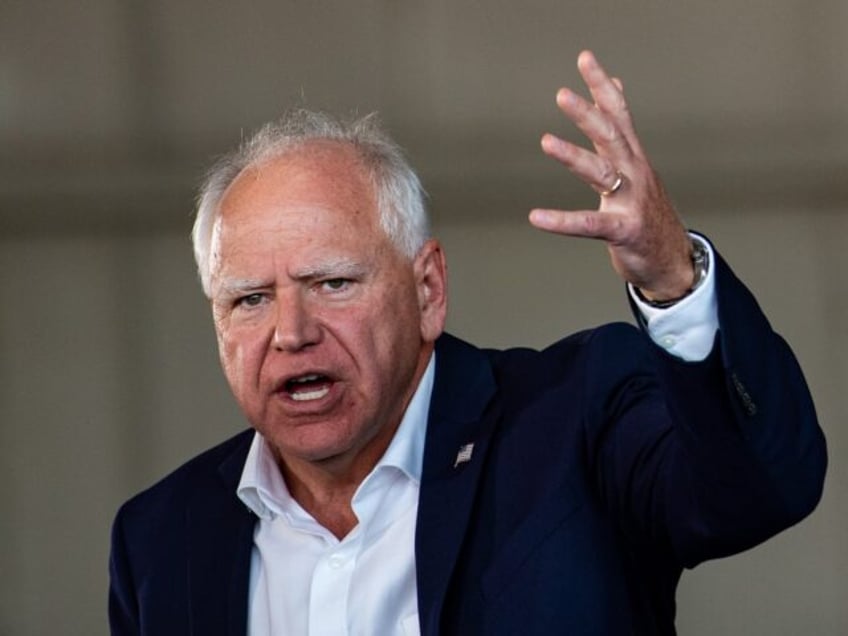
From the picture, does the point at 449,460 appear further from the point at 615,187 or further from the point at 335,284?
the point at 615,187

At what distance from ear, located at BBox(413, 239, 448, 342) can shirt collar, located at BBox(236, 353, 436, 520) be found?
6cm

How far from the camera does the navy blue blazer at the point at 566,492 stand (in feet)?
6.50

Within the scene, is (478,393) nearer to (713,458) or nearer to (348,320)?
(348,320)

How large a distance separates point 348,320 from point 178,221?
2720 millimetres

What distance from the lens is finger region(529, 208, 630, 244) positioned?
1.82 metres

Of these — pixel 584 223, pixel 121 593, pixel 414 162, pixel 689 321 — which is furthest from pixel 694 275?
pixel 414 162

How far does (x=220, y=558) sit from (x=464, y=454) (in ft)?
1.34

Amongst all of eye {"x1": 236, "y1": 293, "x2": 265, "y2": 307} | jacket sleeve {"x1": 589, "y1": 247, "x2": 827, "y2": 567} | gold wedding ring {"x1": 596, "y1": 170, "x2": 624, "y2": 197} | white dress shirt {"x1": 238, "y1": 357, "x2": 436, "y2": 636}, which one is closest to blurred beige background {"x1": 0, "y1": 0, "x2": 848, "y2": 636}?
white dress shirt {"x1": 238, "y1": 357, "x2": 436, "y2": 636}

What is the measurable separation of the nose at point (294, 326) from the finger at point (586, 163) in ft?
2.00

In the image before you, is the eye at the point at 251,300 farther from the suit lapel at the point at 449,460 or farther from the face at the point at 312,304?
the suit lapel at the point at 449,460

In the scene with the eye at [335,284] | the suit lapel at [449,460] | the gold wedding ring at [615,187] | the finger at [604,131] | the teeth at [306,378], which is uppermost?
the finger at [604,131]

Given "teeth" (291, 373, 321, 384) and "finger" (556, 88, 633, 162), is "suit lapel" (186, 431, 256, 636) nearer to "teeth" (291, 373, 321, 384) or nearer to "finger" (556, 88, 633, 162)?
"teeth" (291, 373, 321, 384)

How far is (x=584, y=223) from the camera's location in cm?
184

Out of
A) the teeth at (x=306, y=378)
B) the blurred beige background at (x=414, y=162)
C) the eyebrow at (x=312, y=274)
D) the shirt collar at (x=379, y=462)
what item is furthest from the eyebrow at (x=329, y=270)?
the blurred beige background at (x=414, y=162)
